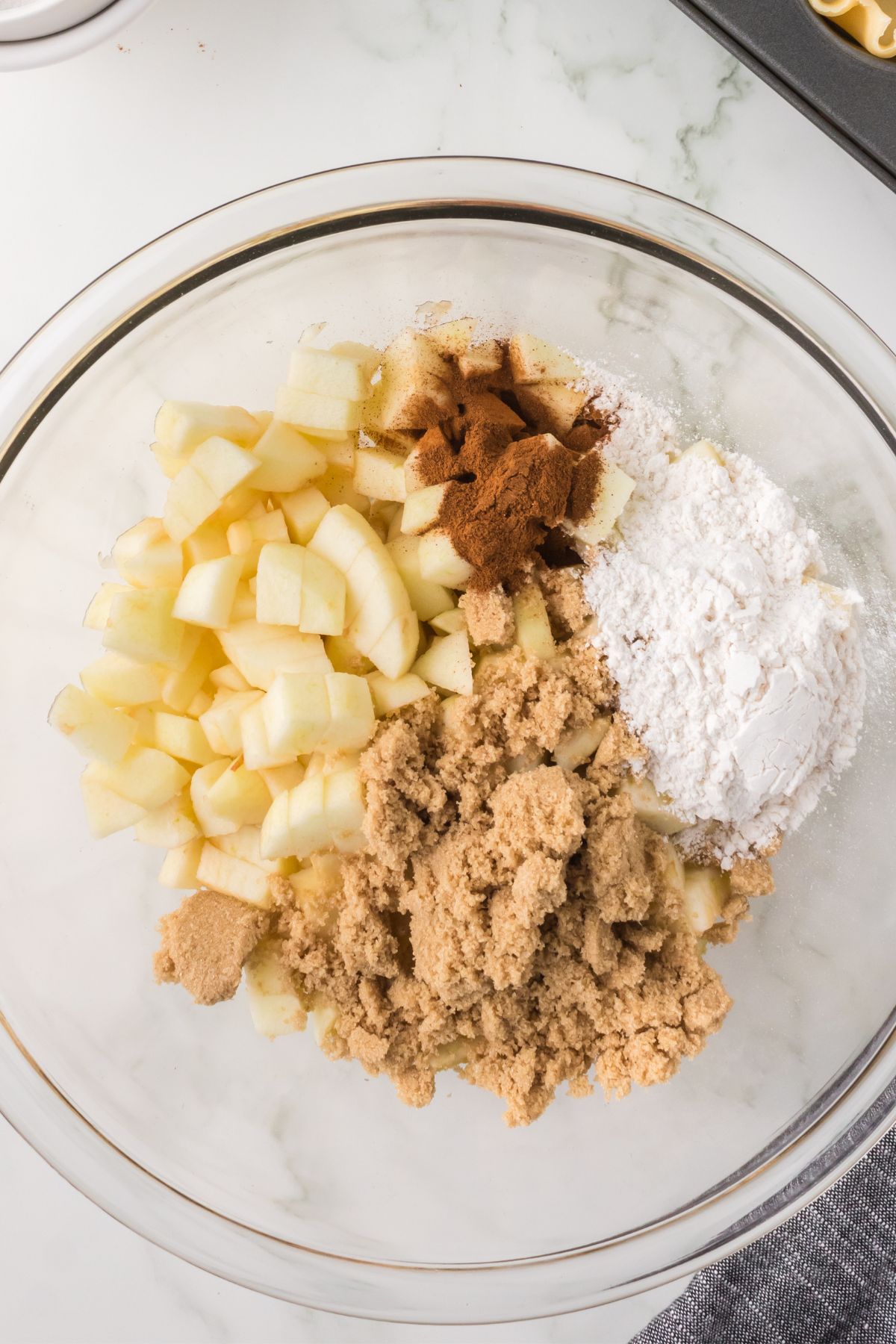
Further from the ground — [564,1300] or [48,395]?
[48,395]

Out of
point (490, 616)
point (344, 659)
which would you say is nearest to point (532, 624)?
→ point (490, 616)

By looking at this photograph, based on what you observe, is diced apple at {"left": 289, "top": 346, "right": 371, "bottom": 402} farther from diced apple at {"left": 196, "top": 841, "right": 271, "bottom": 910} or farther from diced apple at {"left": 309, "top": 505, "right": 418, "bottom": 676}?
diced apple at {"left": 196, "top": 841, "right": 271, "bottom": 910}

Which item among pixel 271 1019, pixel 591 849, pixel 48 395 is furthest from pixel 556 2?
pixel 271 1019

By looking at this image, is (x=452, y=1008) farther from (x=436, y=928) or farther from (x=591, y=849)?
(x=591, y=849)

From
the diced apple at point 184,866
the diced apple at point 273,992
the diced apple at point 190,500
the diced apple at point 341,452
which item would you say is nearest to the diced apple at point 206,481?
the diced apple at point 190,500

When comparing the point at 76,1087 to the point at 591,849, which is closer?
the point at 591,849

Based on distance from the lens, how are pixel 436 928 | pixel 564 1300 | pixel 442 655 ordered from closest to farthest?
pixel 436 928
pixel 442 655
pixel 564 1300
